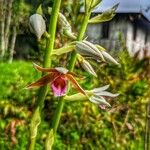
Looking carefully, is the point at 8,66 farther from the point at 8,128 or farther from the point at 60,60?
the point at 8,128

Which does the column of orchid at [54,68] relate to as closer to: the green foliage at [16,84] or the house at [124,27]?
the green foliage at [16,84]

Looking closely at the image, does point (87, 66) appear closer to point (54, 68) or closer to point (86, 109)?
point (54, 68)

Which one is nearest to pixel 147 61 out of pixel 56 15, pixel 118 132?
pixel 118 132

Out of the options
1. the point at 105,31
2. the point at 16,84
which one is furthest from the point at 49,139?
the point at 105,31

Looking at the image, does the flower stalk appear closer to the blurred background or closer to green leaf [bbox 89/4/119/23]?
green leaf [bbox 89/4/119/23]

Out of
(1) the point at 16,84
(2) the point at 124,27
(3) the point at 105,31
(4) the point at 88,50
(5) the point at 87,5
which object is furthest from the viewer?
(3) the point at 105,31

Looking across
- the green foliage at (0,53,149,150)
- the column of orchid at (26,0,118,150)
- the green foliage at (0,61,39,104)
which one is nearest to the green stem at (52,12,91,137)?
the column of orchid at (26,0,118,150)
